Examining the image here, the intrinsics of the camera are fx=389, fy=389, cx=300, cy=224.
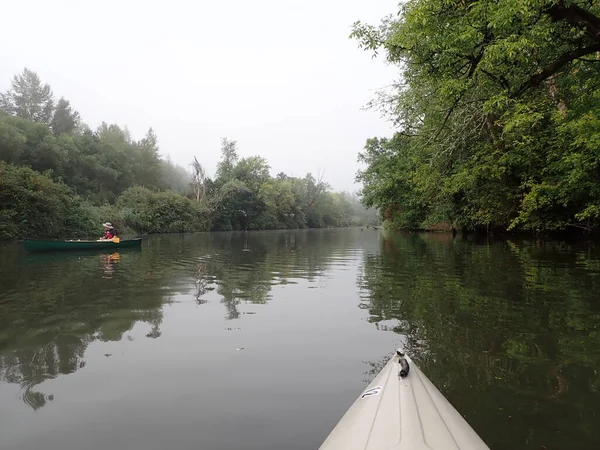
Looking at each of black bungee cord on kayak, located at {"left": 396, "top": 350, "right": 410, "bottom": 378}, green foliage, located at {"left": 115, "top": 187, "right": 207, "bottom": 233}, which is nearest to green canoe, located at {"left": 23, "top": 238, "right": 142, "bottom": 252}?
black bungee cord on kayak, located at {"left": 396, "top": 350, "right": 410, "bottom": 378}

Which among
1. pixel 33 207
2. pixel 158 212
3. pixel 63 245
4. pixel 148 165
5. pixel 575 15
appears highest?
pixel 148 165

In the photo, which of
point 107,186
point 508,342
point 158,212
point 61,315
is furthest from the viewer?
point 107,186

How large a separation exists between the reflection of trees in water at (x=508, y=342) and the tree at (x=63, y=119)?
207 ft

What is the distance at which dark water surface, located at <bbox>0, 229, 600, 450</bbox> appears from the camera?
10.7 ft

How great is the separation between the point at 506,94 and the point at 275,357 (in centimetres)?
847

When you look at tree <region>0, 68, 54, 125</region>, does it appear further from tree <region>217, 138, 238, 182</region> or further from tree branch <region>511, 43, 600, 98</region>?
tree branch <region>511, 43, 600, 98</region>

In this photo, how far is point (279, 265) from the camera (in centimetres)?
1462

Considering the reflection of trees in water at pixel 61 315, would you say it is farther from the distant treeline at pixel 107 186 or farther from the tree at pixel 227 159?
the tree at pixel 227 159

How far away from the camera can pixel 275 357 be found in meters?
4.96

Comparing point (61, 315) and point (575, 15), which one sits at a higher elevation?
point (575, 15)

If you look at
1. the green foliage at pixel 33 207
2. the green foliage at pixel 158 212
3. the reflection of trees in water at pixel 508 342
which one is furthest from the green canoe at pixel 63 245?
the green foliage at pixel 158 212

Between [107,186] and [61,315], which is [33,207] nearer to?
[107,186]

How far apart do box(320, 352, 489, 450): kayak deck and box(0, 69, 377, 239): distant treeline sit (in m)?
33.8

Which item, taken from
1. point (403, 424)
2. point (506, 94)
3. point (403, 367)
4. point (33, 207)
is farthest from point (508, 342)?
point (33, 207)
